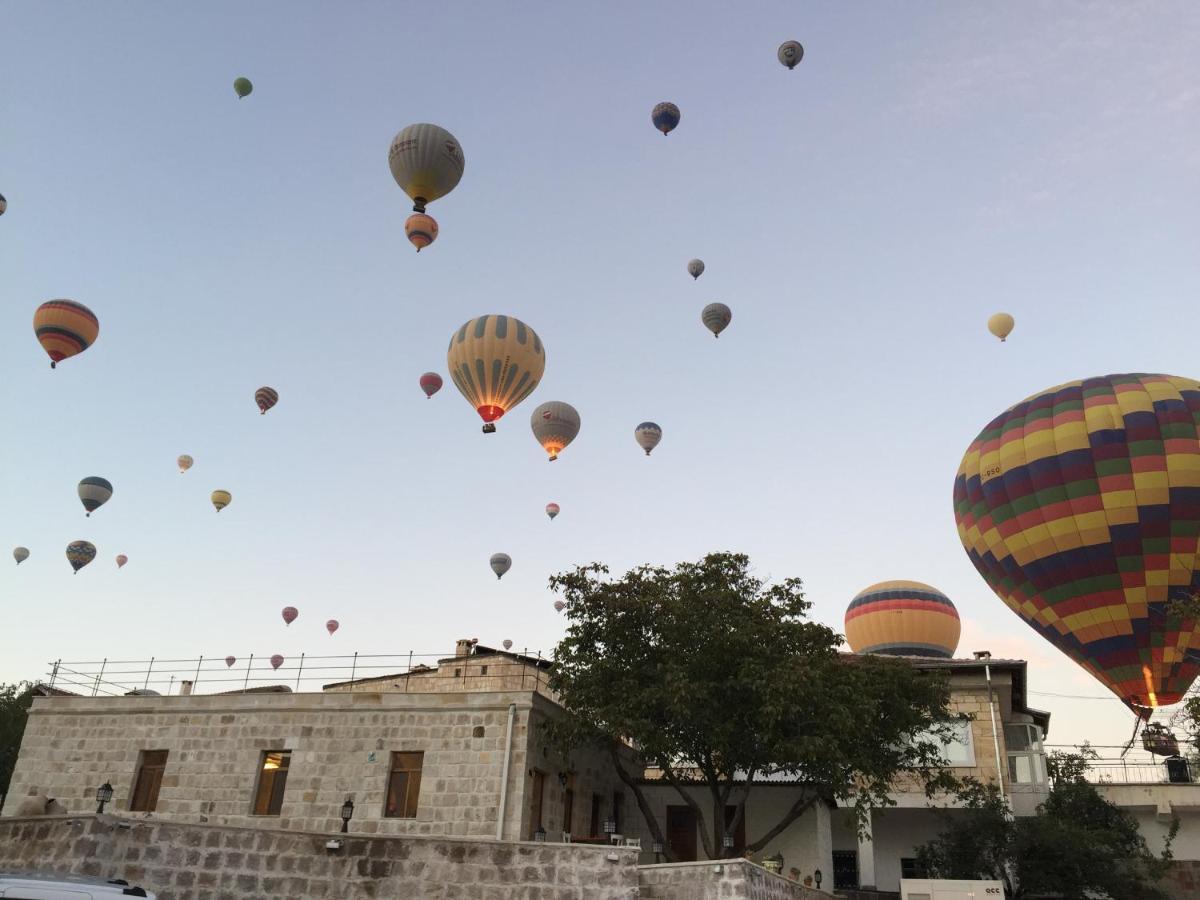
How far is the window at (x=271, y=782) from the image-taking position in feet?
72.7

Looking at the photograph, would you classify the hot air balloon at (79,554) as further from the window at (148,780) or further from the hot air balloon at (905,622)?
the hot air balloon at (905,622)

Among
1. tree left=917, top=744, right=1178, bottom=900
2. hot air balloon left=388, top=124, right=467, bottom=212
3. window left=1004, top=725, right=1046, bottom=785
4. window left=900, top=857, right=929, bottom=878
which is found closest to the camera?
tree left=917, top=744, right=1178, bottom=900

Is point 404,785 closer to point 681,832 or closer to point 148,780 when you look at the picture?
point 148,780

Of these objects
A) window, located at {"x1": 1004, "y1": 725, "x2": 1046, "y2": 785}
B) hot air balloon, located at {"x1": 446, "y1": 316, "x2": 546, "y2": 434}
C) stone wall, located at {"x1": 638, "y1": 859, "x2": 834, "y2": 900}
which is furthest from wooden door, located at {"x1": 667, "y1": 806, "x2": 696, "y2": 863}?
hot air balloon, located at {"x1": 446, "y1": 316, "x2": 546, "y2": 434}

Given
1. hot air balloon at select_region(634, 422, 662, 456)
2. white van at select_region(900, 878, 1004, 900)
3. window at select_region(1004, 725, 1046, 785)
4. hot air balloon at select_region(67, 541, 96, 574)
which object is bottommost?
white van at select_region(900, 878, 1004, 900)

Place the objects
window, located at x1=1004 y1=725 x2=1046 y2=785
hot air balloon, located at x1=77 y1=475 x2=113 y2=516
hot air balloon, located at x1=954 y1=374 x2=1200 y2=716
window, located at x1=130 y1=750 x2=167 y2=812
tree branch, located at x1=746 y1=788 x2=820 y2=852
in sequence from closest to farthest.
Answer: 1. tree branch, located at x1=746 y1=788 x2=820 y2=852
2. window, located at x1=130 y1=750 x2=167 y2=812
3. hot air balloon, located at x1=954 y1=374 x2=1200 y2=716
4. window, located at x1=1004 y1=725 x2=1046 y2=785
5. hot air balloon, located at x1=77 y1=475 x2=113 y2=516

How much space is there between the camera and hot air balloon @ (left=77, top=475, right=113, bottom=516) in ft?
114

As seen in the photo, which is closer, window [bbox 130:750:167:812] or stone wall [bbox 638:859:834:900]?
stone wall [bbox 638:859:834:900]

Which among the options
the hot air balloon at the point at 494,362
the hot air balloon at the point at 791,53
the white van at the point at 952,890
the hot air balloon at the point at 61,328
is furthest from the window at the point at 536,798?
the hot air balloon at the point at 791,53

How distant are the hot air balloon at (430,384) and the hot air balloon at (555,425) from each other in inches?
198

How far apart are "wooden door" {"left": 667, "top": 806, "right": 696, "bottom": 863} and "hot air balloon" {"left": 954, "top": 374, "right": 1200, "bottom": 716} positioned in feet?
47.0

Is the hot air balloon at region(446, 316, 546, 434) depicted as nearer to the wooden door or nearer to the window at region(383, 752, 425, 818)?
the window at region(383, 752, 425, 818)

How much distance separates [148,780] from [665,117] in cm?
2628

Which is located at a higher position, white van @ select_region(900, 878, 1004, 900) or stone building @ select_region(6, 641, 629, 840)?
stone building @ select_region(6, 641, 629, 840)
